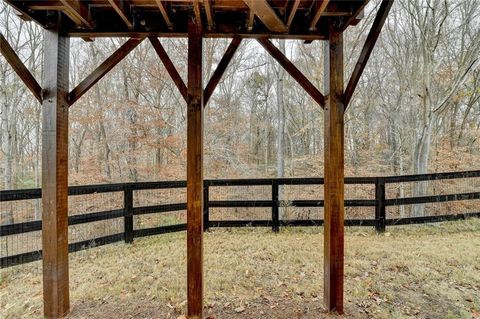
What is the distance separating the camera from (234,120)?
32.6 ft

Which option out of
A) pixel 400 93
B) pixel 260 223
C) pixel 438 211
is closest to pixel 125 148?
pixel 260 223

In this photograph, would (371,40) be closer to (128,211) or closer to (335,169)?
(335,169)

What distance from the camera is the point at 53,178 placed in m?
2.28

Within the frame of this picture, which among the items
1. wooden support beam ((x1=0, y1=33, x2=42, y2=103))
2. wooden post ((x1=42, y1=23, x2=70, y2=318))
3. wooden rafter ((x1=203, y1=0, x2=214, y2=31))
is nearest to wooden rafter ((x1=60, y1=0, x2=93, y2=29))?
wooden post ((x1=42, y1=23, x2=70, y2=318))

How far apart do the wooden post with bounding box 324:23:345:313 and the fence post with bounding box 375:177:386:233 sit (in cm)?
282

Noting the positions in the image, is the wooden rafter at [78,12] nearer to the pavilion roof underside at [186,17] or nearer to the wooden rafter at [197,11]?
the pavilion roof underside at [186,17]

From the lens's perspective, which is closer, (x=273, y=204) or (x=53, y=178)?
(x=53, y=178)

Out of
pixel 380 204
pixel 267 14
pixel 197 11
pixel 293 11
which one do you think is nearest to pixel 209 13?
pixel 197 11

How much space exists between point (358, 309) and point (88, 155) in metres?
8.77

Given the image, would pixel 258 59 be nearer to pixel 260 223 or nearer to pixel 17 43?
pixel 260 223

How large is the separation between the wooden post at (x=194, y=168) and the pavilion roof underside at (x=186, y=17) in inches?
8.4

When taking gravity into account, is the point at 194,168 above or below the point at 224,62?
below

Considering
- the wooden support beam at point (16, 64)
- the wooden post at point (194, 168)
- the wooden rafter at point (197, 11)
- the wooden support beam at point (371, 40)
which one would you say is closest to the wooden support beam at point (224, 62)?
the wooden post at point (194, 168)

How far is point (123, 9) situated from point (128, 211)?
319 cm
